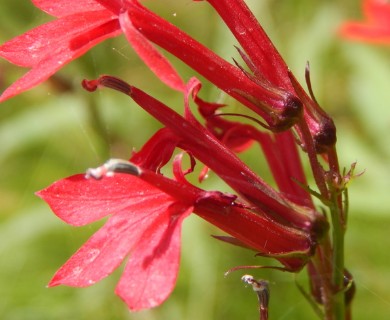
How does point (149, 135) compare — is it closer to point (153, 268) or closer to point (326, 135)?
point (326, 135)

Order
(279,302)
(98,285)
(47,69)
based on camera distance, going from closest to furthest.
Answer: (47,69), (279,302), (98,285)

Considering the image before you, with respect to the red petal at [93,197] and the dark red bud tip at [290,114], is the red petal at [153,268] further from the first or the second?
the dark red bud tip at [290,114]

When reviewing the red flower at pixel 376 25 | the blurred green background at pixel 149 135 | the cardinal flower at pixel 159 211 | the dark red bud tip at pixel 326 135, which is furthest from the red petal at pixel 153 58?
the red flower at pixel 376 25

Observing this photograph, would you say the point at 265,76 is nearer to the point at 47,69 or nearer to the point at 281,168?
the point at 281,168

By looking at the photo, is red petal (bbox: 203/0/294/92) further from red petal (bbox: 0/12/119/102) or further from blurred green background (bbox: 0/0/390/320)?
blurred green background (bbox: 0/0/390/320)

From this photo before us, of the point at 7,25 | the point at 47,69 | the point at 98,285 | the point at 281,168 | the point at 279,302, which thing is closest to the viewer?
the point at 47,69

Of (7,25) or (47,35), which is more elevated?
(7,25)

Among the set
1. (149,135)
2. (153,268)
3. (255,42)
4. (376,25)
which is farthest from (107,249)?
(149,135)

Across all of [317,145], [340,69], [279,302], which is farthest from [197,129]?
[340,69]

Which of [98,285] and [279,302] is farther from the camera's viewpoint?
[98,285]
